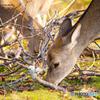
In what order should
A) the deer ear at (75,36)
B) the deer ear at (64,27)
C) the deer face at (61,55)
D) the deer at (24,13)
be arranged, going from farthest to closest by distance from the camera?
the deer at (24,13), the deer ear at (64,27), the deer face at (61,55), the deer ear at (75,36)

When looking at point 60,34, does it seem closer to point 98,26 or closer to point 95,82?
point 98,26

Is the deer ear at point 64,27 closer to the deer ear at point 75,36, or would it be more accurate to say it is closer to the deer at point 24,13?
the deer ear at point 75,36

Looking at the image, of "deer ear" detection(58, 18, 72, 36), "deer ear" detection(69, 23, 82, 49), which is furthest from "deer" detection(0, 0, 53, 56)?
"deer ear" detection(69, 23, 82, 49)

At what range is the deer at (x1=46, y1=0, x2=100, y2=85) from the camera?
3.09m

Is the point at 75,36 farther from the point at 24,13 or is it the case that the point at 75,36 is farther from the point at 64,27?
the point at 24,13

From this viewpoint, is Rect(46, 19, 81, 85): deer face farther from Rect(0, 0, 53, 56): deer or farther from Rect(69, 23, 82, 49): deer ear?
Rect(0, 0, 53, 56): deer

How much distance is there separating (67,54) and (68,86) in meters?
0.81

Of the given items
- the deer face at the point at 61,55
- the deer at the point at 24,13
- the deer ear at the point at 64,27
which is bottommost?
the deer face at the point at 61,55

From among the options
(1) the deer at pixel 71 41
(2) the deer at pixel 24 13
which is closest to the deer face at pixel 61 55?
(1) the deer at pixel 71 41

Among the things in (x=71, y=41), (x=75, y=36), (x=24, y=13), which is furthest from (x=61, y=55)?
(x=24, y=13)

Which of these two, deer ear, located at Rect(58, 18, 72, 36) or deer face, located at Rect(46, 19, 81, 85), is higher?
deer ear, located at Rect(58, 18, 72, 36)

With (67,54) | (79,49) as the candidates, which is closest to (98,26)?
(79,49)

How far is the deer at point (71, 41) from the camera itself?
309 centimetres

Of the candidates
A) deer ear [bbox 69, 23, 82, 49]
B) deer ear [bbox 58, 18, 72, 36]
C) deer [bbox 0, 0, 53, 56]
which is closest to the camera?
deer ear [bbox 69, 23, 82, 49]
